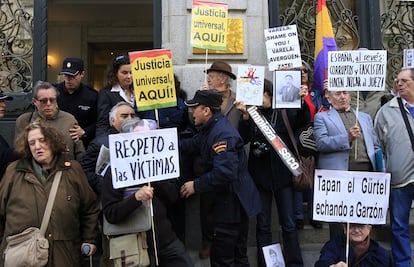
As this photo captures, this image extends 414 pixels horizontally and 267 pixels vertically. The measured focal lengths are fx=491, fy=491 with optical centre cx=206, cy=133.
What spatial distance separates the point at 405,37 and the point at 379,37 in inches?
19.6

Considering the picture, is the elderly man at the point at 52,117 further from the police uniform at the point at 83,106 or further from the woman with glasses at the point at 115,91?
the police uniform at the point at 83,106

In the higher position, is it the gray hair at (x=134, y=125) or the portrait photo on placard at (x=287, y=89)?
the portrait photo on placard at (x=287, y=89)

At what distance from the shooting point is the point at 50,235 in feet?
12.9

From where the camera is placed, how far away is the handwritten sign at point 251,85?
5.21m

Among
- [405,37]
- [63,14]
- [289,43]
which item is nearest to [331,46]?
[289,43]

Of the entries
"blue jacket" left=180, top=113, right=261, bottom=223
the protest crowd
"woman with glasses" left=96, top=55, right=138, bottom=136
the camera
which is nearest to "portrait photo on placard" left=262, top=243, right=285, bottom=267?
the protest crowd

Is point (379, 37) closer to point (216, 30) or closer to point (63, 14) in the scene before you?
point (216, 30)

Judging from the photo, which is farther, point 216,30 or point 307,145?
point 216,30

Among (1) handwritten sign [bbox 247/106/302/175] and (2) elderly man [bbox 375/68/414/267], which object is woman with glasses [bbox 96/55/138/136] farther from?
(2) elderly man [bbox 375/68/414/267]

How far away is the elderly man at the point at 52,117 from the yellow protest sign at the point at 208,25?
5.45ft

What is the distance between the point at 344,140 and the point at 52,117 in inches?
116

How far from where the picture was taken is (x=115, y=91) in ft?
18.4

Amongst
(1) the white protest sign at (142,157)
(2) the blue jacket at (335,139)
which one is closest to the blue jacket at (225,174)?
(1) the white protest sign at (142,157)

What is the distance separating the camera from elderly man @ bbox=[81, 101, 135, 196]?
4465 millimetres
